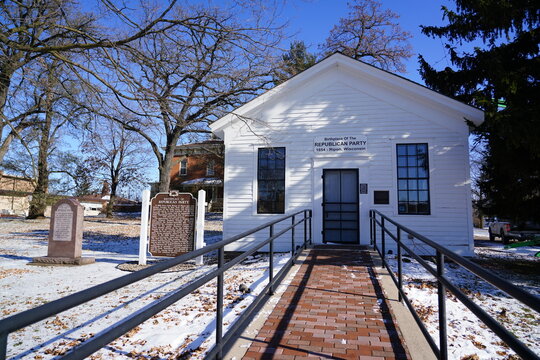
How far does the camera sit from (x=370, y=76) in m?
10.1

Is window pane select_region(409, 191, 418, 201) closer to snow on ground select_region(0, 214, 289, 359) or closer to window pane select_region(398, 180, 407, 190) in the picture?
window pane select_region(398, 180, 407, 190)

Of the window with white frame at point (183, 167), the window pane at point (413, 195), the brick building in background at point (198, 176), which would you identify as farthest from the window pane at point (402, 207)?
the window with white frame at point (183, 167)

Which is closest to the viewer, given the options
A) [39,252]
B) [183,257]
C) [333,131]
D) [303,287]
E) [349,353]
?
Answer: [183,257]

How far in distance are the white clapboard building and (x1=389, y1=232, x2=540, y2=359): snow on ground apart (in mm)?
1830

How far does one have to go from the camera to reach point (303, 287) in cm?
554

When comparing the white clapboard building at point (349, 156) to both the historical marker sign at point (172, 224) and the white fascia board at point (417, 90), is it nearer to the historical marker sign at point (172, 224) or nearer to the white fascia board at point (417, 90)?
the white fascia board at point (417, 90)

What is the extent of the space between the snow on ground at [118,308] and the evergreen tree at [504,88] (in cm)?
577

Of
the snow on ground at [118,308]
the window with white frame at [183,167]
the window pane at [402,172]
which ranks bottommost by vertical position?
the snow on ground at [118,308]

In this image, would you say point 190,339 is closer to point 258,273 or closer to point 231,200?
point 258,273

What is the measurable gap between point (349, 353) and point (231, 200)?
772 cm

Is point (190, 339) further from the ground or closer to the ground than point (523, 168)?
closer to the ground

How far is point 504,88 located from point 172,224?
854 centimetres

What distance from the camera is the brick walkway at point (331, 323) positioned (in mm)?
3283

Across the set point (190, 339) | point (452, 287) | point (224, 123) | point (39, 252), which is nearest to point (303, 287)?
point (190, 339)
